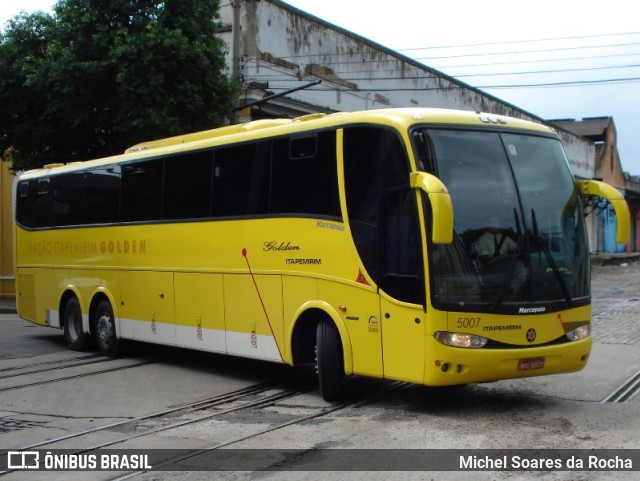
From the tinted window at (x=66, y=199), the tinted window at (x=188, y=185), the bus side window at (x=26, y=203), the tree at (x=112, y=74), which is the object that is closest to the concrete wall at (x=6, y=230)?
the tree at (x=112, y=74)

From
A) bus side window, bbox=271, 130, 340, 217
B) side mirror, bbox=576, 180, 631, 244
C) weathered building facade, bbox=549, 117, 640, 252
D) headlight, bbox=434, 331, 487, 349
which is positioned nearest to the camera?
headlight, bbox=434, 331, 487, 349

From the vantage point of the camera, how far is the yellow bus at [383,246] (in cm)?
812

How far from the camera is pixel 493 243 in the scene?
8.24 m

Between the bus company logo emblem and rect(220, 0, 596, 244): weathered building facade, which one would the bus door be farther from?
rect(220, 0, 596, 244): weathered building facade

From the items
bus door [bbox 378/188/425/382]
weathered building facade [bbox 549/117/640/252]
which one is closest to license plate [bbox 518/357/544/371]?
bus door [bbox 378/188/425/382]

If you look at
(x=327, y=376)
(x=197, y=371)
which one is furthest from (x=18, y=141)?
(x=327, y=376)

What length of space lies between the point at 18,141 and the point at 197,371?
11.5m

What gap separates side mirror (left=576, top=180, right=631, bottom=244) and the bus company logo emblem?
56.2 inches

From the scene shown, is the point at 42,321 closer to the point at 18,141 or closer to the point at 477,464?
the point at 18,141

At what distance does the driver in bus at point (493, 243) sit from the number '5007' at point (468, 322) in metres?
0.58

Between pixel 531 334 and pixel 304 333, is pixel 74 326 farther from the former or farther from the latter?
pixel 531 334

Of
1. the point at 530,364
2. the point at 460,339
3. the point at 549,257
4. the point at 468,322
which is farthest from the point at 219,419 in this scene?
the point at 549,257

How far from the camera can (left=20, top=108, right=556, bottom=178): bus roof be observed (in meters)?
8.62

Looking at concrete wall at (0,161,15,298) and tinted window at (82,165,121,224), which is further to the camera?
concrete wall at (0,161,15,298)
